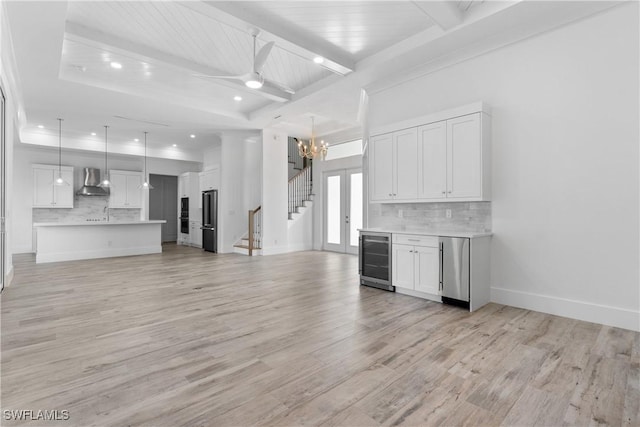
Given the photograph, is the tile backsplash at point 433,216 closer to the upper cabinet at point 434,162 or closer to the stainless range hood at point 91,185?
the upper cabinet at point 434,162

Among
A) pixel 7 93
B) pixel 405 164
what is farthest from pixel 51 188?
pixel 405 164

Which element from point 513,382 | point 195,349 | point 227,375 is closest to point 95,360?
point 195,349

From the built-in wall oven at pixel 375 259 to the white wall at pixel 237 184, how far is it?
5236 mm

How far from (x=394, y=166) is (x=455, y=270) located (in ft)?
6.01

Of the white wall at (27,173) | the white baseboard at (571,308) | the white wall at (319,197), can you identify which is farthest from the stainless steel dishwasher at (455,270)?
the white wall at (27,173)

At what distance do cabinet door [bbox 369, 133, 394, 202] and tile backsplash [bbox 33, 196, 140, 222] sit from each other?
32.4 ft

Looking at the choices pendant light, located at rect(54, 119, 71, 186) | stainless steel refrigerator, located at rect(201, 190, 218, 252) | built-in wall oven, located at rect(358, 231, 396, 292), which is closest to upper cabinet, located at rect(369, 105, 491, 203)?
built-in wall oven, located at rect(358, 231, 396, 292)

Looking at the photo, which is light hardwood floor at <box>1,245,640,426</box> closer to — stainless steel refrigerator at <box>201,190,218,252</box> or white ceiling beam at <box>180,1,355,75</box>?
white ceiling beam at <box>180,1,355,75</box>

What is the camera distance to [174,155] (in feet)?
36.7

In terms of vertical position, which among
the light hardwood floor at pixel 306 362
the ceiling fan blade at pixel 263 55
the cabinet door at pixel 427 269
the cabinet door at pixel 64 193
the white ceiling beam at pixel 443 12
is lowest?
the light hardwood floor at pixel 306 362

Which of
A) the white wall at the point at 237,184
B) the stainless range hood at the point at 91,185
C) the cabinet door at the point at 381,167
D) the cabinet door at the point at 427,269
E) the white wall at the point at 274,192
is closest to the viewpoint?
the cabinet door at the point at 427,269

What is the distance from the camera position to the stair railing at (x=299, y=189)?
1005 cm

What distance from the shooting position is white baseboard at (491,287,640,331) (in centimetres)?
319

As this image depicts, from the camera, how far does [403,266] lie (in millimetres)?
4480
